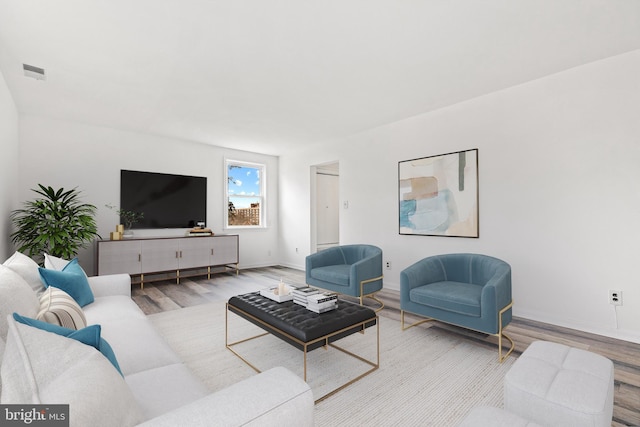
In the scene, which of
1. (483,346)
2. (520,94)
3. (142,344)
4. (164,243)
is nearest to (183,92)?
(164,243)

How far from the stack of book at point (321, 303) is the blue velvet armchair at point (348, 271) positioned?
1.25 meters

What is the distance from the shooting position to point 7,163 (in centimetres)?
341

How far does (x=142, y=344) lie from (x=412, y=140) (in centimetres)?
402

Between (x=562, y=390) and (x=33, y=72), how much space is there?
4.79 metres

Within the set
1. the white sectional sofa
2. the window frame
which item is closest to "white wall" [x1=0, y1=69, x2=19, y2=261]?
the white sectional sofa

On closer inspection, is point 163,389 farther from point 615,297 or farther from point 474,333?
point 615,297

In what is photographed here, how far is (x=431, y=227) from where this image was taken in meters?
4.13

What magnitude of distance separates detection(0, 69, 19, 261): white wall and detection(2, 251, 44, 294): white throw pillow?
1727 mm

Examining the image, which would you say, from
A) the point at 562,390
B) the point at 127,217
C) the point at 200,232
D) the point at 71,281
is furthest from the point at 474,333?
the point at 127,217

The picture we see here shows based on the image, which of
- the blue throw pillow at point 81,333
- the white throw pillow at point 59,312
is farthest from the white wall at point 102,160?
the blue throw pillow at point 81,333

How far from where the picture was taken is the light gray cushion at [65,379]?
0.72m

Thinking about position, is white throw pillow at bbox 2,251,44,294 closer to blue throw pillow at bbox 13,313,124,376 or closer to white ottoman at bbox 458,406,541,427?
blue throw pillow at bbox 13,313,124,376

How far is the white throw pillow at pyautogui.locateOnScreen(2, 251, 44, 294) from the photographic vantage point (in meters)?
1.99

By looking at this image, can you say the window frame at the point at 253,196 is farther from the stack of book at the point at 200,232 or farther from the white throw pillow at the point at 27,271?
the white throw pillow at the point at 27,271
